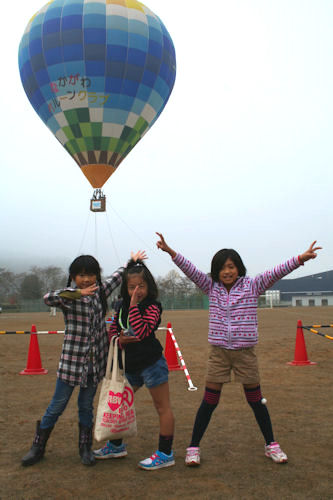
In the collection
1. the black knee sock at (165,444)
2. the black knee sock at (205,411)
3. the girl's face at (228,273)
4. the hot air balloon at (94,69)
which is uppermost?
the hot air balloon at (94,69)

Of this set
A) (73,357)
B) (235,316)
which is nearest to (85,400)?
(73,357)

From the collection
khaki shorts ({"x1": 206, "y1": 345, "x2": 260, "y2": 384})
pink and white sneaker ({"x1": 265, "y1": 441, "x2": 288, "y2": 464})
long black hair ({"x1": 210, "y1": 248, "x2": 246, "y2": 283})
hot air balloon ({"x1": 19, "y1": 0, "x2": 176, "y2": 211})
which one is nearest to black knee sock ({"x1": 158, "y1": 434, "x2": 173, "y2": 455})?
khaki shorts ({"x1": 206, "y1": 345, "x2": 260, "y2": 384})

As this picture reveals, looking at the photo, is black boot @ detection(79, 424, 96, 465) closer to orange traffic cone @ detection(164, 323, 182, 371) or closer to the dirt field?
the dirt field

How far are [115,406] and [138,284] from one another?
3.13 feet

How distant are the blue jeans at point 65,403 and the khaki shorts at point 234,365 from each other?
3.27 ft

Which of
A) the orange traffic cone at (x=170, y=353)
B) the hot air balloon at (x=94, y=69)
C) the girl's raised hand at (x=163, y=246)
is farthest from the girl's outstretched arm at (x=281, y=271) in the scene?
the hot air balloon at (x=94, y=69)

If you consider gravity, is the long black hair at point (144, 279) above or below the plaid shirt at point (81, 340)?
above

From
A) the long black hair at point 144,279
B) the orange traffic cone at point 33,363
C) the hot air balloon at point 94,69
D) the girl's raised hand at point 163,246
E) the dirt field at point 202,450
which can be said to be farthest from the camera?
the hot air balloon at point 94,69

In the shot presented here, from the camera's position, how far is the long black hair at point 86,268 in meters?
3.93

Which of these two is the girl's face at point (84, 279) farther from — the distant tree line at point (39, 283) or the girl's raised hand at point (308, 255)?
the distant tree line at point (39, 283)

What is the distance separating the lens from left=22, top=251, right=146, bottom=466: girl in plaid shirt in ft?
12.0

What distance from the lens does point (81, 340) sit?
3727 millimetres

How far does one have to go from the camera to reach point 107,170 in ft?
63.3

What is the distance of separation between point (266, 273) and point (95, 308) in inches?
57.5
